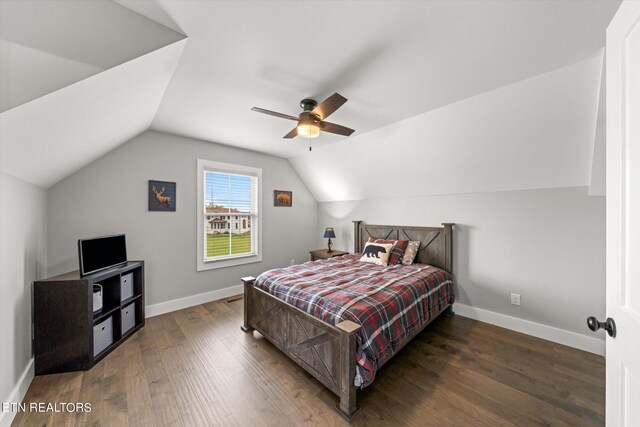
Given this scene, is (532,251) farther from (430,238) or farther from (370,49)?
(370,49)

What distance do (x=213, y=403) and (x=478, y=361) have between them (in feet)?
7.67

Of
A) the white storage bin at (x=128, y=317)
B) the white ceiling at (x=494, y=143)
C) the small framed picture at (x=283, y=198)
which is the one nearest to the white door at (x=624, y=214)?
the white ceiling at (x=494, y=143)

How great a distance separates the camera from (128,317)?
273 cm

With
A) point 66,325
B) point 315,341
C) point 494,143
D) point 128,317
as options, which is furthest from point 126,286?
point 494,143

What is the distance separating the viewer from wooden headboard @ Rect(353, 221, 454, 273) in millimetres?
3340

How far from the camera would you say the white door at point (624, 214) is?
808mm

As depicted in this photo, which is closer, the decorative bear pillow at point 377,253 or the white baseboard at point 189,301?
the white baseboard at point 189,301

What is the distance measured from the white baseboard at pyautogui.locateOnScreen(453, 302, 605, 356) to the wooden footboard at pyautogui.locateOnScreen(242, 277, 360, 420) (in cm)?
232

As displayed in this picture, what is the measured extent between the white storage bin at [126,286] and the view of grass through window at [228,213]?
1.13 m

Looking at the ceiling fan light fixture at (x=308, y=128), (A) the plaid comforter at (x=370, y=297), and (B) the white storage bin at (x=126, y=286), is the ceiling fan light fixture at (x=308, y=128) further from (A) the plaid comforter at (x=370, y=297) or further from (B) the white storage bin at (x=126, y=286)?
(B) the white storage bin at (x=126, y=286)

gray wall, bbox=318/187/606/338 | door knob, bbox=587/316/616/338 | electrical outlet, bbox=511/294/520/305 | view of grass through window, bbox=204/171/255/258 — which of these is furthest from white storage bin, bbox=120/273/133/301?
electrical outlet, bbox=511/294/520/305

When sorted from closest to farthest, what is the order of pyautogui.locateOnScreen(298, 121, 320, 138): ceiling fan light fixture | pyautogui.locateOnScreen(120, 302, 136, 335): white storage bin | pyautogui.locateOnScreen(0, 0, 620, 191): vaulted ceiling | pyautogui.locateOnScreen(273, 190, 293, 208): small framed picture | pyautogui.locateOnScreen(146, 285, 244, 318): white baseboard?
pyautogui.locateOnScreen(0, 0, 620, 191): vaulted ceiling < pyautogui.locateOnScreen(298, 121, 320, 138): ceiling fan light fixture < pyautogui.locateOnScreen(120, 302, 136, 335): white storage bin < pyautogui.locateOnScreen(146, 285, 244, 318): white baseboard < pyautogui.locateOnScreen(273, 190, 293, 208): small framed picture

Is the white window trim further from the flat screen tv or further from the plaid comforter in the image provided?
the plaid comforter

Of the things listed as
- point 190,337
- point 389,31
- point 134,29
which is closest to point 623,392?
point 389,31
